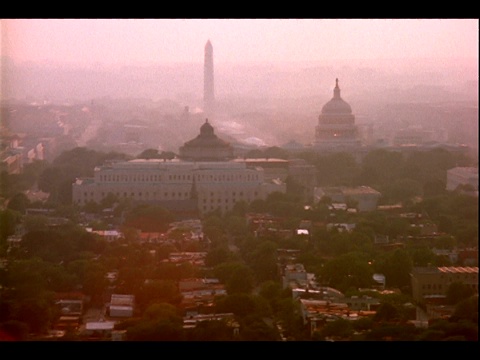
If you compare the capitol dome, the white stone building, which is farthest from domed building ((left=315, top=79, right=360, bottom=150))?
the white stone building

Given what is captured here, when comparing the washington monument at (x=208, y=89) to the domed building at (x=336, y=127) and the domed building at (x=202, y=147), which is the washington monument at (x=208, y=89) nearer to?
the domed building at (x=202, y=147)

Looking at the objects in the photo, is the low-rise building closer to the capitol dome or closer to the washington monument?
the washington monument

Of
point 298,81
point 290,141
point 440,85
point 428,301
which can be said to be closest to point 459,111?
point 440,85

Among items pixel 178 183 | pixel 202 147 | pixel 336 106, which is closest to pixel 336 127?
pixel 336 106

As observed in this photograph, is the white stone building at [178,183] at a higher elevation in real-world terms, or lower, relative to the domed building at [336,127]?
lower

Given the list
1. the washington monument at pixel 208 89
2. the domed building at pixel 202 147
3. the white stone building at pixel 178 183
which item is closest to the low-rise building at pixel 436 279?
the washington monument at pixel 208 89

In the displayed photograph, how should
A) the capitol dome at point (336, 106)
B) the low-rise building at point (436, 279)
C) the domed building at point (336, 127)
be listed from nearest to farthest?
the low-rise building at point (436, 279) → the capitol dome at point (336, 106) → the domed building at point (336, 127)

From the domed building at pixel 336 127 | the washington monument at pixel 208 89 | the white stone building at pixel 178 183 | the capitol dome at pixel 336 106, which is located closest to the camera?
the washington monument at pixel 208 89

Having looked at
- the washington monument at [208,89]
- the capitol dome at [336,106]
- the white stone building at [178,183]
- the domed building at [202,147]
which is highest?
the washington monument at [208,89]
